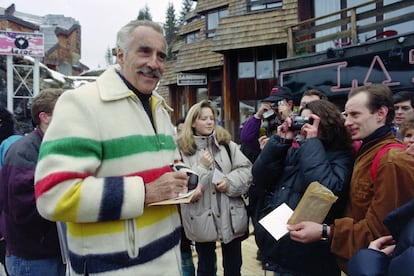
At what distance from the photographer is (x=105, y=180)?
5.07ft

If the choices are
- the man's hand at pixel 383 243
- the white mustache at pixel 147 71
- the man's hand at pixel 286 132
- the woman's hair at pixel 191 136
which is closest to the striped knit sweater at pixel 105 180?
the white mustache at pixel 147 71

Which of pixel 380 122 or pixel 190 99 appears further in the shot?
pixel 190 99

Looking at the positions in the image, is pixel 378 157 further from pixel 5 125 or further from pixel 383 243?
pixel 5 125

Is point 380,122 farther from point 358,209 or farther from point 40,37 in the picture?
point 40,37

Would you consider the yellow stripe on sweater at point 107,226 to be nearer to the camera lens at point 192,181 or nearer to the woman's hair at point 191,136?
the camera lens at point 192,181

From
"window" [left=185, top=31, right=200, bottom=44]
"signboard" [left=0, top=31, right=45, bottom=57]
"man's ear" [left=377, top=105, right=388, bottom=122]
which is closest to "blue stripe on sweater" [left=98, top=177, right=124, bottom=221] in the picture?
"man's ear" [left=377, top=105, right=388, bottom=122]

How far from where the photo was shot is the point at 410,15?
6832mm

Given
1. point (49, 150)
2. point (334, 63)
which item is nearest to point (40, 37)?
point (334, 63)

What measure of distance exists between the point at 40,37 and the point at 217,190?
34.6ft

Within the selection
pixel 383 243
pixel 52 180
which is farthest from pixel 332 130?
pixel 52 180

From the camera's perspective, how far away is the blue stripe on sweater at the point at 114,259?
5.14ft

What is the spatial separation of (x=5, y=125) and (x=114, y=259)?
115 inches

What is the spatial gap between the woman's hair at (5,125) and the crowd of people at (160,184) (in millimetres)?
1199

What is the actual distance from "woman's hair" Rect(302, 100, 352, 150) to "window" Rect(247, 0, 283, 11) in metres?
12.4
